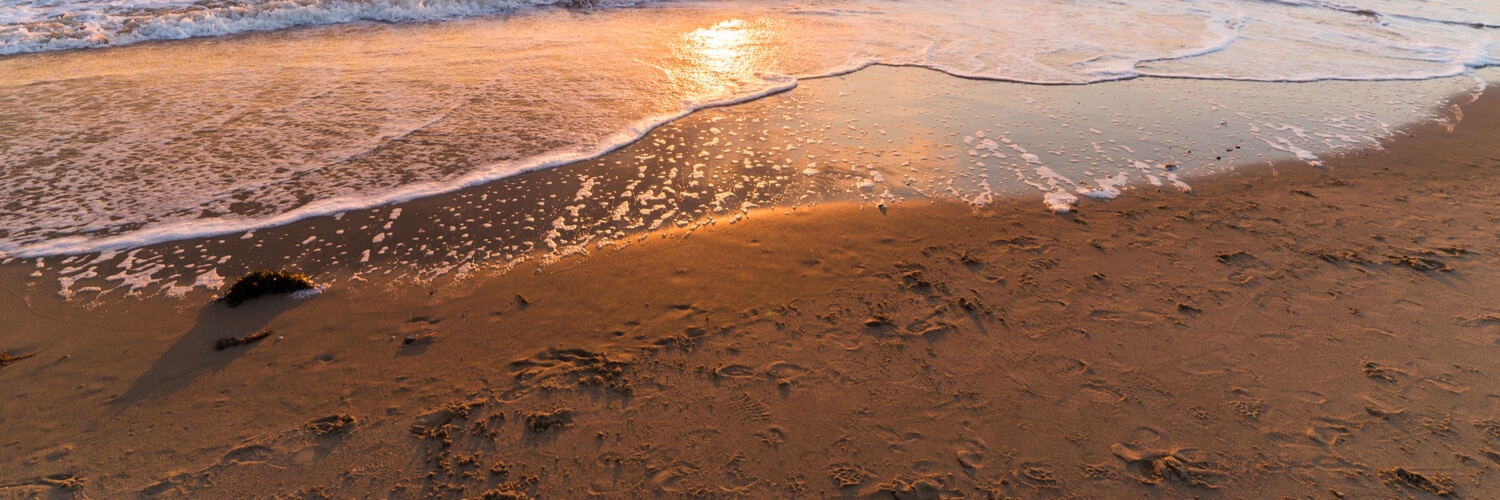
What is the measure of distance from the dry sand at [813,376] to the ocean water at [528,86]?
1432 mm

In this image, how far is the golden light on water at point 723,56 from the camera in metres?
8.49

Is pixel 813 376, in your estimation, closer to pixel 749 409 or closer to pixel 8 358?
pixel 749 409

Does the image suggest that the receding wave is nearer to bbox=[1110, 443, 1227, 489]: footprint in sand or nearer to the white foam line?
the white foam line

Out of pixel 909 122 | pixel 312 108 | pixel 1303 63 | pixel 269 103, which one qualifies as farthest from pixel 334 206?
pixel 1303 63

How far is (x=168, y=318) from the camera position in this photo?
154 inches

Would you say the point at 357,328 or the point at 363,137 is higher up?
the point at 363,137

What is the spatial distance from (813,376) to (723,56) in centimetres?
727

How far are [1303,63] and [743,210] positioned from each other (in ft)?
34.8

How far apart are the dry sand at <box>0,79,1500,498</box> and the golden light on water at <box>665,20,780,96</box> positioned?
4104 millimetres

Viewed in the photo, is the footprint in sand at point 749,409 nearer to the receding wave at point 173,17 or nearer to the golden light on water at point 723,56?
the golden light on water at point 723,56

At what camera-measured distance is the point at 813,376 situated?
11.6 feet

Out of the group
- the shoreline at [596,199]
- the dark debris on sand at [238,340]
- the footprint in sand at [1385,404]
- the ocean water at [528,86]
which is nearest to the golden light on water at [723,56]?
the ocean water at [528,86]

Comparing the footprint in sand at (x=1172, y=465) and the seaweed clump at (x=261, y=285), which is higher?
the seaweed clump at (x=261, y=285)

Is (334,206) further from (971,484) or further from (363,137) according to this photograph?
(971,484)
